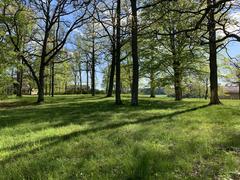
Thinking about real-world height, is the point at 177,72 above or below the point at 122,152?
above

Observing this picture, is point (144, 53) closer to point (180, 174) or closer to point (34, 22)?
point (34, 22)

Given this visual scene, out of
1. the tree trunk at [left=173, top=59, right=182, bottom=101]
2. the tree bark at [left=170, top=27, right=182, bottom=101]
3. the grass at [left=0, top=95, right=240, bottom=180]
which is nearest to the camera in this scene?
the grass at [left=0, top=95, right=240, bottom=180]

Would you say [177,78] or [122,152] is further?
[177,78]

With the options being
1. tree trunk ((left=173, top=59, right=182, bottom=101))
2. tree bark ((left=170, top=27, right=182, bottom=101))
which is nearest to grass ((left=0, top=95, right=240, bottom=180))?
tree bark ((left=170, top=27, right=182, bottom=101))

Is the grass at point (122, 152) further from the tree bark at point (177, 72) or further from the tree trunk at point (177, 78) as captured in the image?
the tree trunk at point (177, 78)

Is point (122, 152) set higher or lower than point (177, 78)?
lower

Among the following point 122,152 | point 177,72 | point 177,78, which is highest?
point 177,72

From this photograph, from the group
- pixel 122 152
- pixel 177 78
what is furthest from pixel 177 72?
pixel 122 152

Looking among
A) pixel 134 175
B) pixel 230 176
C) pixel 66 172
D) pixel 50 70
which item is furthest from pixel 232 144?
pixel 50 70

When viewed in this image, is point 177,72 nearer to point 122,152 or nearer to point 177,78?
point 177,78

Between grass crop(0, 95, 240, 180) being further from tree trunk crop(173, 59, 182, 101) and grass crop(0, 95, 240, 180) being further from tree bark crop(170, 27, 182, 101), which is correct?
tree trunk crop(173, 59, 182, 101)

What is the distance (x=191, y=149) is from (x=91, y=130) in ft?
12.1

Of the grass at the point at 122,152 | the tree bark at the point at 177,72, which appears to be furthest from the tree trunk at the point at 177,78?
the grass at the point at 122,152

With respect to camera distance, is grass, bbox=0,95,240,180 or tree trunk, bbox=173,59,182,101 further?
tree trunk, bbox=173,59,182,101
